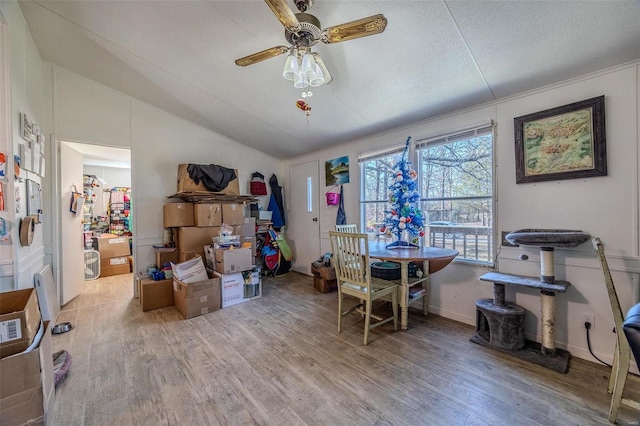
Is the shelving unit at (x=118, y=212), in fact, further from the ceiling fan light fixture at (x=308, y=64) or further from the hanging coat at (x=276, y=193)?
the ceiling fan light fixture at (x=308, y=64)

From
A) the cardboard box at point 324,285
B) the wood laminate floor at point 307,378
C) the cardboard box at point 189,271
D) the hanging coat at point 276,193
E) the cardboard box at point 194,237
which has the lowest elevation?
the wood laminate floor at point 307,378

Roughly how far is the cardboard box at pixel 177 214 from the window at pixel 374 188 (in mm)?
2598

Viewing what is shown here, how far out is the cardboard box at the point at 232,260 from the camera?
3.23 metres

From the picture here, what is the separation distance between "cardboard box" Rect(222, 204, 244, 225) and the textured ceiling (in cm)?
141

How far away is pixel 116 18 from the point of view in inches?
85.3

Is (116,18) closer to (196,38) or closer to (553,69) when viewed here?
(196,38)

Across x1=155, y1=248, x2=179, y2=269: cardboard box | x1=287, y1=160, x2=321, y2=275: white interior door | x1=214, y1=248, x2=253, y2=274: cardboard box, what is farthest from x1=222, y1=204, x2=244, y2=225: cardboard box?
x1=287, y1=160, x2=321, y2=275: white interior door

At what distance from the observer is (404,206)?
283cm

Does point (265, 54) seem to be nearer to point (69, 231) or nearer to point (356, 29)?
point (356, 29)

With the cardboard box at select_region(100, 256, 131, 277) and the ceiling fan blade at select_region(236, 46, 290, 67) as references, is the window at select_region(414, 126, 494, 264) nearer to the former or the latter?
the ceiling fan blade at select_region(236, 46, 290, 67)

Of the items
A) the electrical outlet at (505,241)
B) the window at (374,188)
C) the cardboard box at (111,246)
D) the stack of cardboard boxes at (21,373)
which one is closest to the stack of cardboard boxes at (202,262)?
the stack of cardboard boxes at (21,373)

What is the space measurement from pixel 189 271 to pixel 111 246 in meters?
2.92

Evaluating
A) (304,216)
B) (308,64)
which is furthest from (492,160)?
(304,216)

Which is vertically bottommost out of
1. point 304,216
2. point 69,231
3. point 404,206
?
point 69,231
